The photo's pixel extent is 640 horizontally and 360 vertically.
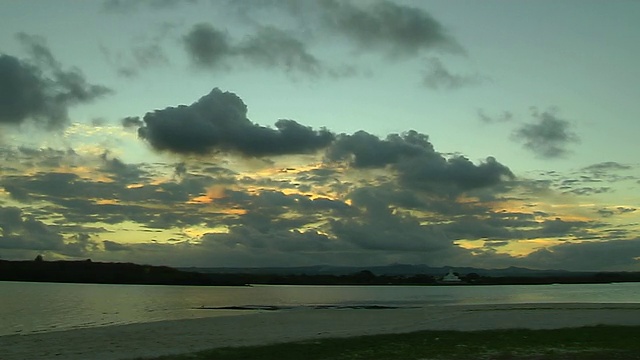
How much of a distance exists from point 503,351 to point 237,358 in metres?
9.65

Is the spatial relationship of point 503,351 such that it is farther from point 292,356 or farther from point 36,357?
point 36,357

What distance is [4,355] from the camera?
1033 inches

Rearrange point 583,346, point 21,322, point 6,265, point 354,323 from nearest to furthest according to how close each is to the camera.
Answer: point 583,346 < point 354,323 < point 21,322 < point 6,265

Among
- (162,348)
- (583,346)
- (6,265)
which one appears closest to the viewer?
(583,346)

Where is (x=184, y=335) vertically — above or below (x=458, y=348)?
below

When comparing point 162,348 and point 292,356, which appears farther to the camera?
point 162,348

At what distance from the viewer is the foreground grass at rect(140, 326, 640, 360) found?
2200cm

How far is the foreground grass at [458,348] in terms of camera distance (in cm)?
2200

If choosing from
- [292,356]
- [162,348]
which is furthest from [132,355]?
[292,356]

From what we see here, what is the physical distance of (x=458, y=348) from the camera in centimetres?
2433

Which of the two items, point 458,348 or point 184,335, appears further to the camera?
point 184,335

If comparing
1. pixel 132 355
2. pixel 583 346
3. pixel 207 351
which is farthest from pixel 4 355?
pixel 583 346

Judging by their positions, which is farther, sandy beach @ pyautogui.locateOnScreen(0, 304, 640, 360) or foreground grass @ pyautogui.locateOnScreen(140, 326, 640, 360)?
sandy beach @ pyautogui.locateOnScreen(0, 304, 640, 360)

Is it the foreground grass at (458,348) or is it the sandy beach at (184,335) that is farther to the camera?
the sandy beach at (184,335)
